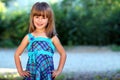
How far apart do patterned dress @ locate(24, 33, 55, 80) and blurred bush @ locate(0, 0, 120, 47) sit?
1009 centimetres

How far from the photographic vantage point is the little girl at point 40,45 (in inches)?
178

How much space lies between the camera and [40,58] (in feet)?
14.9

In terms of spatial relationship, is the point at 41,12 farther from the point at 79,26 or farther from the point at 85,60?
the point at 79,26

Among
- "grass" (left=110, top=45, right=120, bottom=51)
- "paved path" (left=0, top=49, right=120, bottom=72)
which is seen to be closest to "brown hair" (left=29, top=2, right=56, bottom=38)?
"paved path" (left=0, top=49, right=120, bottom=72)

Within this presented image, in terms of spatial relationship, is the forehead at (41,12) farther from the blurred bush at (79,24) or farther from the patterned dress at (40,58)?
the blurred bush at (79,24)

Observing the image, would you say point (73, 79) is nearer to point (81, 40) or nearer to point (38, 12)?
point (38, 12)

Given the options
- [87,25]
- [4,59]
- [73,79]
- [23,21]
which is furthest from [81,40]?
[73,79]

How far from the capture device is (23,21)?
15.0 m

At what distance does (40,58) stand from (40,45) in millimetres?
139

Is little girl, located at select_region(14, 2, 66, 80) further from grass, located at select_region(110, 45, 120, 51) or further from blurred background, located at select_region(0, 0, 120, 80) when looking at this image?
grass, located at select_region(110, 45, 120, 51)

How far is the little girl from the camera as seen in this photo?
14.9 feet

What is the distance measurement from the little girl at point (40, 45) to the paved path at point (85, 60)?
203 inches

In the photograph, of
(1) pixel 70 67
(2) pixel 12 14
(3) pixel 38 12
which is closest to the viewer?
(3) pixel 38 12

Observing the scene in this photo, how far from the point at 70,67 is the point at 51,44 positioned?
5.98 metres
